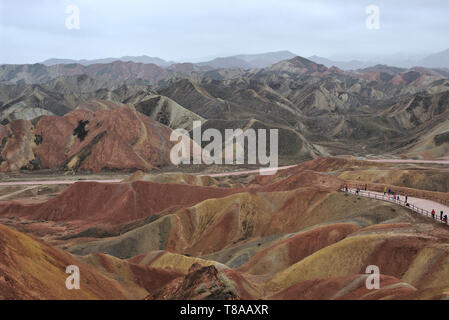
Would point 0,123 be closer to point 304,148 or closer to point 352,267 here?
point 304,148

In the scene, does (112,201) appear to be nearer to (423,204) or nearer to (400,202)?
(400,202)

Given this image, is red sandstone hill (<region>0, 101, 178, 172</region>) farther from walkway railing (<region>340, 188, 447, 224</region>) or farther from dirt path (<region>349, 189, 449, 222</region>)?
dirt path (<region>349, 189, 449, 222</region>)

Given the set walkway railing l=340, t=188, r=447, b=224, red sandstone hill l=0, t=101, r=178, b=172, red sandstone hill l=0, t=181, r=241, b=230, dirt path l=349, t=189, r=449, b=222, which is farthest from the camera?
red sandstone hill l=0, t=101, r=178, b=172

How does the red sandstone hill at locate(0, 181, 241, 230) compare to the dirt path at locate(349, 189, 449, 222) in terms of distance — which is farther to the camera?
the red sandstone hill at locate(0, 181, 241, 230)

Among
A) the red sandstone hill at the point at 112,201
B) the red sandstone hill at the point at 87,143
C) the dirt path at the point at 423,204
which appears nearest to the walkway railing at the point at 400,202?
the dirt path at the point at 423,204

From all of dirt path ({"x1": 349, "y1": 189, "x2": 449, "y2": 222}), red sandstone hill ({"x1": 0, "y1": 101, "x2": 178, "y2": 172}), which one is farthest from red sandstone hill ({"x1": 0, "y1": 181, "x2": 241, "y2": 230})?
red sandstone hill ({"x1": 0, "y1": 101, "x2": 178, "y2": 172})

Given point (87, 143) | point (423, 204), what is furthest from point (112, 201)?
point (423, 204)

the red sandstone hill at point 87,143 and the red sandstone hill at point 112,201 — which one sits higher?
the red sandstone hill at point 87,143

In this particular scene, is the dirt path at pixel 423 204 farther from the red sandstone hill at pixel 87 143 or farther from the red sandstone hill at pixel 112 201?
the red sandstone hill at pixel 87 143
